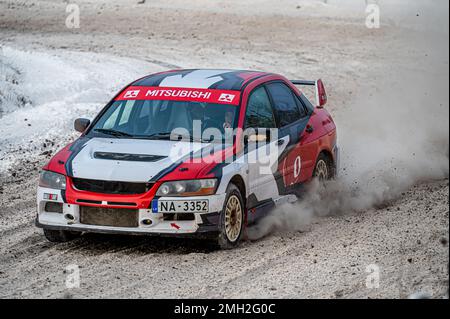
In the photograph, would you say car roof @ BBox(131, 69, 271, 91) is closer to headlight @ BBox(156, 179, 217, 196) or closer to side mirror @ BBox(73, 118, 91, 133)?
side mirror @ BBox(73, 118, 91, 133)

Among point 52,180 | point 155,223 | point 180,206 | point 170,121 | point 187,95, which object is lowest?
point 155,223

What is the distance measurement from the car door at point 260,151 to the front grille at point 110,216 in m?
1.31

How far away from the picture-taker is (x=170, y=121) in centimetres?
960

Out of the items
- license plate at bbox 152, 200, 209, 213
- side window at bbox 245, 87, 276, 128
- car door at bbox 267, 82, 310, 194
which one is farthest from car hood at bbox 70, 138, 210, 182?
car door at bbox 267, 82, 310, 194

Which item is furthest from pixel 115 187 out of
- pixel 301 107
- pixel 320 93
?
pixel 320 93

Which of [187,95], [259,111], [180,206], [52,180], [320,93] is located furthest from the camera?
[320,93]

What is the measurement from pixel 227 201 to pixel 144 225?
82 cm

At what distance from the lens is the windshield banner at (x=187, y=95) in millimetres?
9711

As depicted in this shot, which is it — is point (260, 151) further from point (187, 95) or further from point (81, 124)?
point (81, 124)

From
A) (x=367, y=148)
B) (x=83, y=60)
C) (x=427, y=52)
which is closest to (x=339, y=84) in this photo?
(x=83, y=60)

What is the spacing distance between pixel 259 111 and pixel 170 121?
98 cm

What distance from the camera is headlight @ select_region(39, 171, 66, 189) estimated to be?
8.83m

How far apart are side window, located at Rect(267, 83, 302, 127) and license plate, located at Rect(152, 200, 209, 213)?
1.90m
